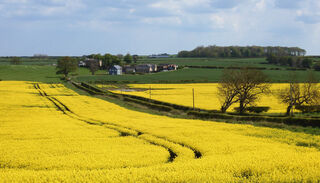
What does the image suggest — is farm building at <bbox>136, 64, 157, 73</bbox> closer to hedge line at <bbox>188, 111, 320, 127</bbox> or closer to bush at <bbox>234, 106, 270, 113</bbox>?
bush at <bbox>234, 106, 270, 113</bbox>

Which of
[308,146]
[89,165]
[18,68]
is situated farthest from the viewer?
[18,68]

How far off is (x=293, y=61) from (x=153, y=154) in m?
142

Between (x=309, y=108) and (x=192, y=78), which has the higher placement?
(x=192, y=78)

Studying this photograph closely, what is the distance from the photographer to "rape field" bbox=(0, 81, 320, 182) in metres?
12.3

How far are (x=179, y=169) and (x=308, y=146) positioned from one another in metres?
10.6

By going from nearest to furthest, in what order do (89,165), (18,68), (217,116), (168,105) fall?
(89,165)
(217,116)
(168,105)
(18,68)

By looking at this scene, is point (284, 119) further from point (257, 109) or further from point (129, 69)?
point (129, 69)

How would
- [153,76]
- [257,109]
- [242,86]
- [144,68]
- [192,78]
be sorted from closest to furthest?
[257,109], [242,86], [192,78], [153,76], [144,68]

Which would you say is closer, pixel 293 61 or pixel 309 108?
pixel 309 108

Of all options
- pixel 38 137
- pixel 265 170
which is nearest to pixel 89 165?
pixel 265 170

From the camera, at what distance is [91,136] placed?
24469mm

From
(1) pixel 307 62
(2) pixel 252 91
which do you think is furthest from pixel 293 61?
(2) pixel 252 91

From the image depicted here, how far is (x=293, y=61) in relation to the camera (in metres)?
146

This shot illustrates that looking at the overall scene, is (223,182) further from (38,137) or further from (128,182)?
(38,137)
